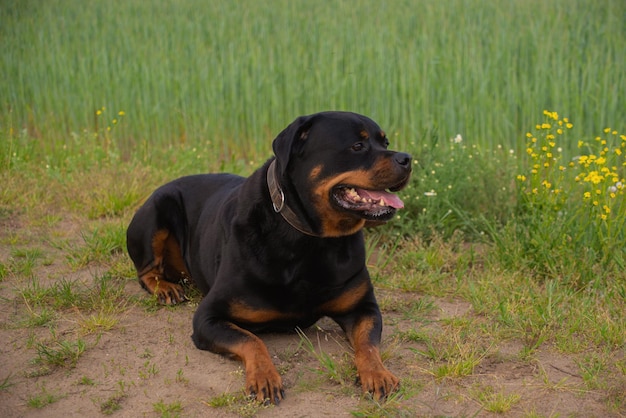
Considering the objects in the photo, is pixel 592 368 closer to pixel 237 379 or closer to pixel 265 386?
pixel 265 386

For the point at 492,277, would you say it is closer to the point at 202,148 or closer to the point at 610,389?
the point at 610,389

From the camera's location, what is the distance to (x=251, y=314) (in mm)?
3553

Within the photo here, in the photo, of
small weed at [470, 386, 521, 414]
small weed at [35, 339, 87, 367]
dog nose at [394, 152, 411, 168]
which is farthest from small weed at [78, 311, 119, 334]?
small weed at [470, 386, 521, 414]

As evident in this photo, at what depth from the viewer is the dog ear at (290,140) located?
3.40m

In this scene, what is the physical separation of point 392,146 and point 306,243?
3489mm

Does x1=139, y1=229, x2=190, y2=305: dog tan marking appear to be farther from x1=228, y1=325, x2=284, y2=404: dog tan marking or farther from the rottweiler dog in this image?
x1=228, y1=325, x2=284, y2=404: dog tan marking

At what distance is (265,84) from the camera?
25.5 feet

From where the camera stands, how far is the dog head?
3.40 meters

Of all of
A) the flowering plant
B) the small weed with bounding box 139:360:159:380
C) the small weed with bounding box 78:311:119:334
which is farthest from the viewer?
the flowering plant

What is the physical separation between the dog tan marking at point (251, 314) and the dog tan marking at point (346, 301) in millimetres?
182

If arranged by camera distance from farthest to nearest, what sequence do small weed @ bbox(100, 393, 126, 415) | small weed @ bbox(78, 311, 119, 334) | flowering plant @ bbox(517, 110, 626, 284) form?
flowering plant @ bbox(517, 110, 626, 284)
small weed @ bbox(78, 311, 119, 334)
small weed @ bbox(100, 393, 126, 415)

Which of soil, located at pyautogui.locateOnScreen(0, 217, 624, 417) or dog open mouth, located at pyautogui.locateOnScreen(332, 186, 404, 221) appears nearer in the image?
soil, located at pyautogui.locateOnScreen(0, 217, 624, 417)

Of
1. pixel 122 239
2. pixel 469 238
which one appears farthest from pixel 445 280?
pixel 122 239

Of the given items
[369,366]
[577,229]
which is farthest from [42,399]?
[577,229]
